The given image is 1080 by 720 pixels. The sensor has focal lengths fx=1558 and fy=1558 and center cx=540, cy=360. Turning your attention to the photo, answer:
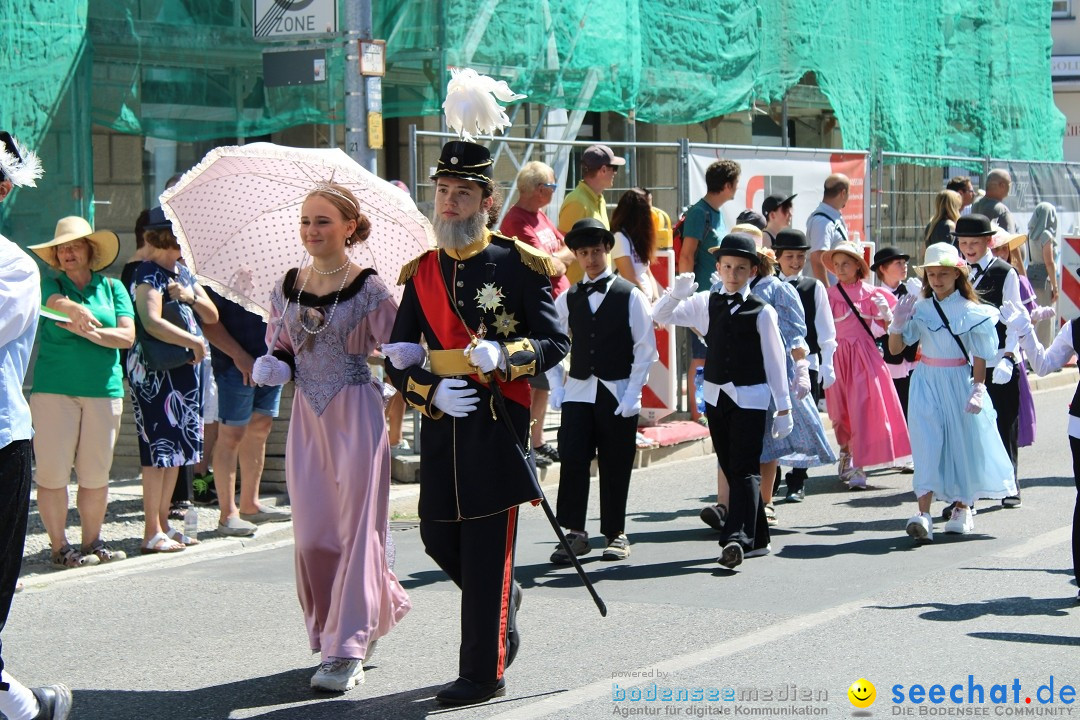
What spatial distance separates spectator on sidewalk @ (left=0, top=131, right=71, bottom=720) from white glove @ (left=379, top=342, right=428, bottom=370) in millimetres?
1260

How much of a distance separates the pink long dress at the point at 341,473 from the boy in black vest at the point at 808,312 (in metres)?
3.97

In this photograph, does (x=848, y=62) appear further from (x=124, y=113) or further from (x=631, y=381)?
(x=631, y=381)

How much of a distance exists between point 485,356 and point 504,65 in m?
9.02

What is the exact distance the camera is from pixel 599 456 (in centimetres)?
849

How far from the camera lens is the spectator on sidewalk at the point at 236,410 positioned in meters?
9.05

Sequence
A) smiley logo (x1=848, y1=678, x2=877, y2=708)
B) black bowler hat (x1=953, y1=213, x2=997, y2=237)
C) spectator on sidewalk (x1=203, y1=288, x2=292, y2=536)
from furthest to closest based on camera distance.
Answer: black bowler hat (x1=953, y1=213, x2=997, y2=237) < spectator on sidewalk (x1=203, y1=288, x2=292, y2=536) < smiley logo (x1=848, y1=678, x2=877, y2=708)

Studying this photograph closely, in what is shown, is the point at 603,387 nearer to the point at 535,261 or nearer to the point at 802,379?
the point at 802,379

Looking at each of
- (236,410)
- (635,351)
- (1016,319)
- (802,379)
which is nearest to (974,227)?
(1016,319)

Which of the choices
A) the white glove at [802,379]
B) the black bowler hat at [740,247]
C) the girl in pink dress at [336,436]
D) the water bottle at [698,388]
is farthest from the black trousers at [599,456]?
the water bottle at [698,388]

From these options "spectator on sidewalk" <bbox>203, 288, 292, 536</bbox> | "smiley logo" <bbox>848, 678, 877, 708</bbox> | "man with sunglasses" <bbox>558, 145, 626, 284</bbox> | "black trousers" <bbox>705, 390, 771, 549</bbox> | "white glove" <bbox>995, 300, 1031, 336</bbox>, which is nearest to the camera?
"smiley logo" <bbox>848, 678, 877, 708</bbox>

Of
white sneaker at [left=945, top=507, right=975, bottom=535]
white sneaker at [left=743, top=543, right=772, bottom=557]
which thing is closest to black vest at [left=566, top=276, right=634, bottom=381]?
white sneaker at [left=743, top=543, right=772, bottom=557]

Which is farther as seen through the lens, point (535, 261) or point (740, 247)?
point (740, 247)

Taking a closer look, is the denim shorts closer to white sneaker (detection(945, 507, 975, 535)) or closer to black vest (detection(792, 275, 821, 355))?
black vest (detection(792, 275, 821, 355))

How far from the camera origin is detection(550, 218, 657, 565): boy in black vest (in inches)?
327
